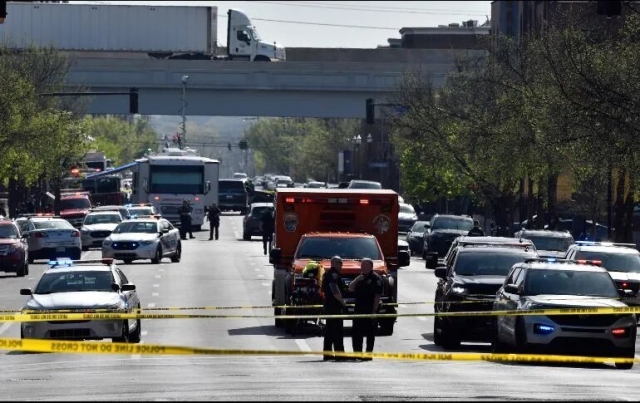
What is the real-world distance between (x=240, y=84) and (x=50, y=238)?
30254mm

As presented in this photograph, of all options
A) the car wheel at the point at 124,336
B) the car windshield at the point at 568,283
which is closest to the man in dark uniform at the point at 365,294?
the car windshield at the point at 568,283

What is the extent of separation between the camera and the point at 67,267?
26547 mm

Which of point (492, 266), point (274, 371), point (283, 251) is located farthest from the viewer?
point (283, 251)

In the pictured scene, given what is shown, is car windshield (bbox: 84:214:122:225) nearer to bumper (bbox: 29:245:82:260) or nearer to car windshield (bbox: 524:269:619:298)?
bumper (bbox: 29:245:82:260)

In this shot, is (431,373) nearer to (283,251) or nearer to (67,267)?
(67,267)

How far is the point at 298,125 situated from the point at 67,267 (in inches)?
6256

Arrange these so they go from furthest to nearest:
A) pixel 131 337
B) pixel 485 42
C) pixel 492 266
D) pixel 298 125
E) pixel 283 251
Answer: pixel 298 125 → pixel 485 42 → pixel 283 251 → pixel 492 266 → pixel 131 337

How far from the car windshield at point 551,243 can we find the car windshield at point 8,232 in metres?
14.9

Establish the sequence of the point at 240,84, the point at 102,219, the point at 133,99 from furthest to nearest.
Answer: the point at 240,84, the point at 102,219, the point at 133,99

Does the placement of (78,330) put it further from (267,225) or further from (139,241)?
(267,225)

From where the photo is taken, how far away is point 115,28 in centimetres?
8244

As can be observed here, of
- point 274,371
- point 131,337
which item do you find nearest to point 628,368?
point 274,371

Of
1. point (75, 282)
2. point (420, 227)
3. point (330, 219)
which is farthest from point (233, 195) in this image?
point (75, 282)

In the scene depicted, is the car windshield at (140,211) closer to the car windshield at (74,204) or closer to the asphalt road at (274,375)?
the car windshield at (74,204)
